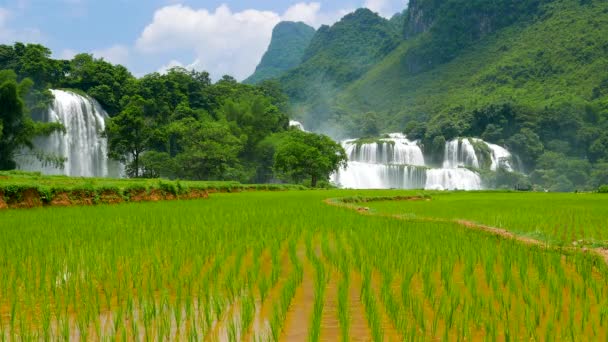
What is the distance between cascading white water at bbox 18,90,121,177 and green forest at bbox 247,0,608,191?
45.3 meters

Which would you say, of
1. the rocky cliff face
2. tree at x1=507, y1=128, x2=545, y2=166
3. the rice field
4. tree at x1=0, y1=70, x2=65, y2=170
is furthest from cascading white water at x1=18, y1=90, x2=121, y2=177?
the rocky cliff face

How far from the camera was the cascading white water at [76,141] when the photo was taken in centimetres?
4102

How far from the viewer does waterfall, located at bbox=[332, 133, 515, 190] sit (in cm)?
5512

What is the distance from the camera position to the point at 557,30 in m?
101

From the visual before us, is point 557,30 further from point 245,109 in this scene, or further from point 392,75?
point 245,109

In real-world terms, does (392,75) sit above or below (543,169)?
above

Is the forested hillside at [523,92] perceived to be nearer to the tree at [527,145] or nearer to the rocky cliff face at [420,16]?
the tree at [527,145]

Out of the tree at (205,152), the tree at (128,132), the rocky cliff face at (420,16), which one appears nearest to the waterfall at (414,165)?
the tree at (205,152)

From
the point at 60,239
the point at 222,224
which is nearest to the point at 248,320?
the point at 60,239

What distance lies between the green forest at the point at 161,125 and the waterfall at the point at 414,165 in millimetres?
6388

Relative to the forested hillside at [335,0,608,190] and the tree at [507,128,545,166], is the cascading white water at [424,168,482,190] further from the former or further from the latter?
the tree at [507,128,545,166]

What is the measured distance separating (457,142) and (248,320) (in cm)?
6642

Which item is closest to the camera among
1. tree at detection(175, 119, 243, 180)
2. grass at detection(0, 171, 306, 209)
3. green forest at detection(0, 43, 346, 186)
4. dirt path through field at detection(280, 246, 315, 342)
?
dirt path through field at detection(280, 246, 315, 342)

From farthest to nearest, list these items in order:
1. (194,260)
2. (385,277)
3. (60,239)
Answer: (60,239) → (194,260) → (385,277)
